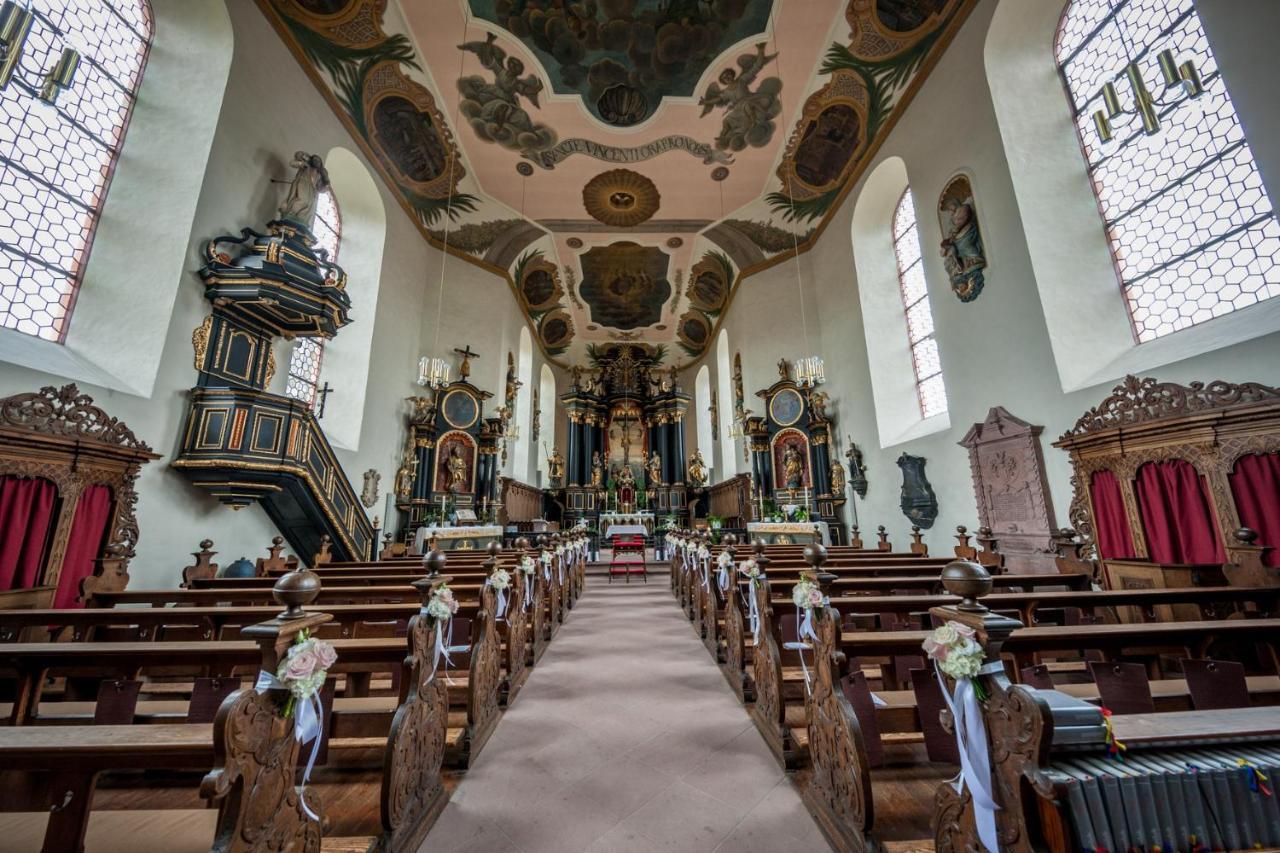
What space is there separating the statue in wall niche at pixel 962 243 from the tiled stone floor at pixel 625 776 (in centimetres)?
676

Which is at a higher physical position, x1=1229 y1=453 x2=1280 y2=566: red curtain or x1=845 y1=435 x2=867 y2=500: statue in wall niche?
x1=845 y1=435 x2=867 y2=500: statue in wall niche

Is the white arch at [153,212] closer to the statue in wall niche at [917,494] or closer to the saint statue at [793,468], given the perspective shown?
the statue in wall niche at [917,494]

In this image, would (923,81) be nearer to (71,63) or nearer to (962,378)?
(962,378)

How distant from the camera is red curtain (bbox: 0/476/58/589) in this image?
378 cm

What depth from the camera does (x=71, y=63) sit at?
338cm

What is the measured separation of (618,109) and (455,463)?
875cm

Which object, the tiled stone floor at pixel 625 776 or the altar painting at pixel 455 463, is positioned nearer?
the tiled stone floor at pixel 625 776

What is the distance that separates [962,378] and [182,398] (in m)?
10.6

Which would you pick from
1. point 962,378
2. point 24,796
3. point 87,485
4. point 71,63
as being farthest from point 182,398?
point 962,378

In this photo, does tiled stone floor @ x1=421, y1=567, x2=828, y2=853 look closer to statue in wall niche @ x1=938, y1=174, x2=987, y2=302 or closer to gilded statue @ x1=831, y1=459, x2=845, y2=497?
statue in wall niche @ x1=938, y1=174, x2=987, y2=302

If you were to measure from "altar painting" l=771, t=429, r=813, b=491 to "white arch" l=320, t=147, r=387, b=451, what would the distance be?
9.31 meters

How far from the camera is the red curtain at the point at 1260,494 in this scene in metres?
3.67

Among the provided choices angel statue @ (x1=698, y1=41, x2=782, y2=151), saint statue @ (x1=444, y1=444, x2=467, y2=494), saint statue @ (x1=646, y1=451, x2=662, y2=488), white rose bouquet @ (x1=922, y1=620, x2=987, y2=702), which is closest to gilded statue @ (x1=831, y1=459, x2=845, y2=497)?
saint statue @ (x1=646, y1=451, x2=662, y2=488)

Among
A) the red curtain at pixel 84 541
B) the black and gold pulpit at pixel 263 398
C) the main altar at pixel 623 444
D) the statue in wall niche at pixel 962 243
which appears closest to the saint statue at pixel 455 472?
the black and gold pulpit at pixel 263 398
